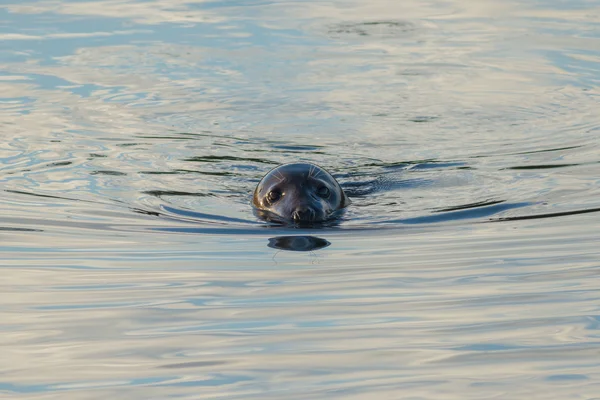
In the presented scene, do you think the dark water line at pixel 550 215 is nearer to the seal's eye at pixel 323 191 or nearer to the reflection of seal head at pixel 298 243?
the reflection of seal head at pixel 298 243

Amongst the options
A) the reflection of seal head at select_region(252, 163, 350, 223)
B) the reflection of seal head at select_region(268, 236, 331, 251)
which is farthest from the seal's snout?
the reflection of seal head at select_region(268, 236, 331, 251)

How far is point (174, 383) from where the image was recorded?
4645mm

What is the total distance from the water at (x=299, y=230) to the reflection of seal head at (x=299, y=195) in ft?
0.74

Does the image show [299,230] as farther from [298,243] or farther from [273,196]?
[273,196]

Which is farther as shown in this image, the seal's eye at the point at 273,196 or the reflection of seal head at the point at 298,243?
the seal's eye at the point at 273,196

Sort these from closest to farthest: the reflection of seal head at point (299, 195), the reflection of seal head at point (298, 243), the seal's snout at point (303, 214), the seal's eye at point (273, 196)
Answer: the reflection of seal head at point (298, 243) < the seal's snout at point (303, 214) < the reflection of seal head at point (299, 195) < the seal's eye at point (273, 196)

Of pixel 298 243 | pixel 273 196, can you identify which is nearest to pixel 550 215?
pixel 298 243

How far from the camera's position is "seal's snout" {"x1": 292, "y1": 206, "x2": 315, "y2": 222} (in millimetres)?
8538

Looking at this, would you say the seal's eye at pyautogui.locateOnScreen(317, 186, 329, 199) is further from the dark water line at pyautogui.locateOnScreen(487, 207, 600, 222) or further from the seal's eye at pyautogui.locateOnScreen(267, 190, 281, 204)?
the dark water line at pyautogui.locateOnScreen(487, 207, 600, 222)

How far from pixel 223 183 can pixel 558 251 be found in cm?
409

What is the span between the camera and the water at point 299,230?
16.2 feet

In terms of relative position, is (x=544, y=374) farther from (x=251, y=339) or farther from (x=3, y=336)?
(x=3, y=336)

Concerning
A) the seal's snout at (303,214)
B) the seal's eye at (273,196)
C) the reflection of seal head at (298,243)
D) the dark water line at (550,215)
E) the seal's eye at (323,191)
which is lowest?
the reflection of seal head at (298,243)

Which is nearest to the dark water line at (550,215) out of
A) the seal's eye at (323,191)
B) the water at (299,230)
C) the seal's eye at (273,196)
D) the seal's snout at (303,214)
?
the water at (299,230)
